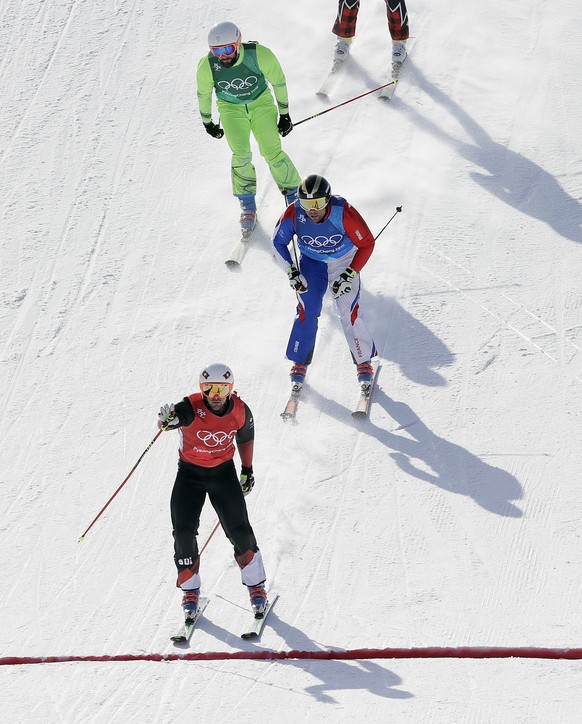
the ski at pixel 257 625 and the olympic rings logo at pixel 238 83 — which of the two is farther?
the olympic rings logo at pixel 238 83

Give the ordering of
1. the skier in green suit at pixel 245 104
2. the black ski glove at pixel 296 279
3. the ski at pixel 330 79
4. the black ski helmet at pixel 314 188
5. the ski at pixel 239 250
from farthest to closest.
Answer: the ski at pixel 330 79, the ski at pixel 239 250, the skier in green suit at pixel 245 104, the black ski glove at pixel 296 279, the black ski helmet at pixel 314 188

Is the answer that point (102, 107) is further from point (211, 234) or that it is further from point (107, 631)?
point (107, 631)

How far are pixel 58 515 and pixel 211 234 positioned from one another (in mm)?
3670

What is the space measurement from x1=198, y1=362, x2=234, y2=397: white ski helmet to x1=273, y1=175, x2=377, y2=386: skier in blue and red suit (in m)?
2.00

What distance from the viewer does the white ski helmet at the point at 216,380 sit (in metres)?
7.09

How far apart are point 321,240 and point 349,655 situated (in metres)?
3.19

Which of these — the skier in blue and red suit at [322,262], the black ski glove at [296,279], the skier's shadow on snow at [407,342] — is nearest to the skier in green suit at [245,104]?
the skier's shadow on snow at [407,342]

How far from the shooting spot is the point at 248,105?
10547 mm

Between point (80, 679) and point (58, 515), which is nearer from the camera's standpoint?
point (80, 679)

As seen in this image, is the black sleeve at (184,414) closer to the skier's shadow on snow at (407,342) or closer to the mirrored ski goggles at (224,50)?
the skier's shadow on snow at (407,342)

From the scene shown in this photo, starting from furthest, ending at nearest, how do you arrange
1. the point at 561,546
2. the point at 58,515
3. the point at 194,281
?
the point at 194,281 < the point at 58,515 < the point at 561,546

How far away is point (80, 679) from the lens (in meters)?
7.31

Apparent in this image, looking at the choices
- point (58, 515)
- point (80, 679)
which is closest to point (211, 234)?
point (58, 515)

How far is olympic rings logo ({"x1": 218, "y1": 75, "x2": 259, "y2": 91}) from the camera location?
33.9 feet
